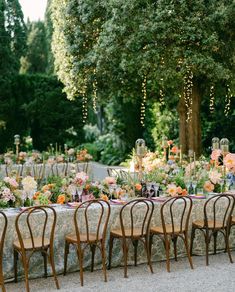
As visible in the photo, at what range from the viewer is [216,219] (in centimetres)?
777

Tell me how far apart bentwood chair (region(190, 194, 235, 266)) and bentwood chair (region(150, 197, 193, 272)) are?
22 cm

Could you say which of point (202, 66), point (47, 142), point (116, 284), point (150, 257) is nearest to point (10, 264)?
point (116, 284)

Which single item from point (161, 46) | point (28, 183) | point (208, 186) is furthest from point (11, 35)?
point (28, 183)

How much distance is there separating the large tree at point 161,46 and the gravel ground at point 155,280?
7.08 metres

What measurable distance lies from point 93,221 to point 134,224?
57 cm

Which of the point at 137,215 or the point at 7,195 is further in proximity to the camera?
the point at 137,215

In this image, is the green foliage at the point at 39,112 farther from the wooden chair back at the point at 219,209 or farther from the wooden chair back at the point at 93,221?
the wooden chair back at the point at 93,221

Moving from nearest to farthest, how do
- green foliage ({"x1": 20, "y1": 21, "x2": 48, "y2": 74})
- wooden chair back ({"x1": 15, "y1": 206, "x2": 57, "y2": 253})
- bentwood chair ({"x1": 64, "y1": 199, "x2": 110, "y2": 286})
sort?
wooden chair back ({"x1": 15, "y1": 206, "x2": 57, "y2": 253}) → bentwood chair ({"x1": 64, "y1": 199, "x2": 110, "y2": 286}) → green foliage ({"x1": 20, "y1": 21, "x2": 48, "y2": 74})

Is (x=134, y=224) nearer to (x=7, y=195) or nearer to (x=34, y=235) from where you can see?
(x=34, y=235)

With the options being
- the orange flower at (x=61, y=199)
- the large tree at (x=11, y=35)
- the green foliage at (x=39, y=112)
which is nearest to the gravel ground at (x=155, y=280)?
the orange flower at (x=61, y=199)

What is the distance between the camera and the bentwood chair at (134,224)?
6793 mm

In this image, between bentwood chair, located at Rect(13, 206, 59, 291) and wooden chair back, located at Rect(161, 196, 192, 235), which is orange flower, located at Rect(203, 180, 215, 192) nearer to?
wooden chair back, located at Rect(161, 196, 192, 235)

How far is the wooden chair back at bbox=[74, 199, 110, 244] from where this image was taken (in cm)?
666

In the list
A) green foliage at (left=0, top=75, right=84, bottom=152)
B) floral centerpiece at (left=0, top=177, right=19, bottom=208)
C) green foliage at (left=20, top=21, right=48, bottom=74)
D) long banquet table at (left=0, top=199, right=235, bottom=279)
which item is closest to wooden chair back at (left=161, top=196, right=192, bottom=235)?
long banquet table at (left=0, top=199, right=235, bottom=279)
